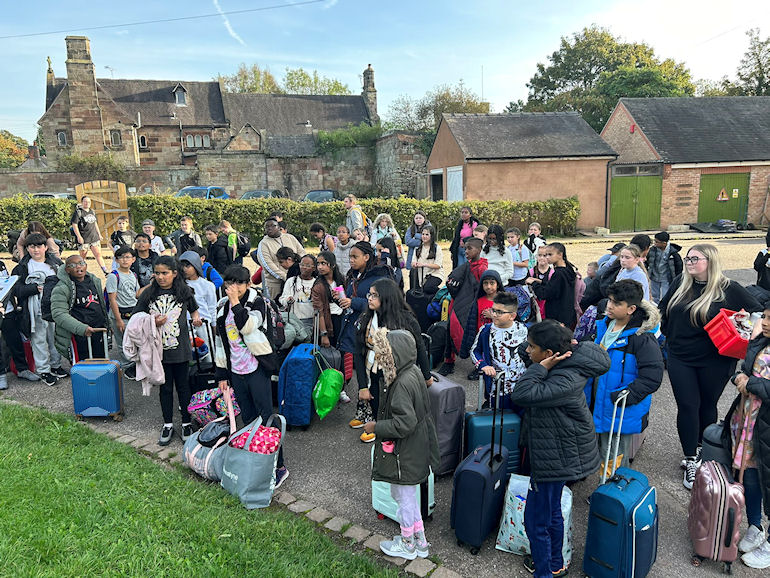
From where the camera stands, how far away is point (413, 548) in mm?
3688

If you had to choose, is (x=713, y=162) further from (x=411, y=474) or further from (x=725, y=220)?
(x=411, y=474)

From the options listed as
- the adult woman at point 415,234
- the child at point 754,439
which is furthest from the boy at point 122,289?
the child at point 754,439

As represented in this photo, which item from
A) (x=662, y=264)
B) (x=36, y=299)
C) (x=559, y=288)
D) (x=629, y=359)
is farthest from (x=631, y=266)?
(x=36, y=299)

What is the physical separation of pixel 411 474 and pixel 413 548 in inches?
23.5

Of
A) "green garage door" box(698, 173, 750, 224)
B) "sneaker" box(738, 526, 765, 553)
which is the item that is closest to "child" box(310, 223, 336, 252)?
"sneaker" box(738, 526, 765, 553)

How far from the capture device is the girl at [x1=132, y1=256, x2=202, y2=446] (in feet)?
17.3

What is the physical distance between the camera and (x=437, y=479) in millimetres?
4695

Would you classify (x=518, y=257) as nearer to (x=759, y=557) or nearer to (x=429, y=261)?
(x=429, y=261)

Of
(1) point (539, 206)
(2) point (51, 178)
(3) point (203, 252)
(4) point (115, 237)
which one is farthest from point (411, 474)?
(2) point (51, 178)

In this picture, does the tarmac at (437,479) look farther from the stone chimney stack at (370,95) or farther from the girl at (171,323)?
the stone chimney stack at (370,95)

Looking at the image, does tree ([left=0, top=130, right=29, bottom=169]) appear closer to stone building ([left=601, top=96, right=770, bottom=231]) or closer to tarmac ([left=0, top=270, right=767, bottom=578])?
stone building ([left=601, top=96, right=770, bottom=231])

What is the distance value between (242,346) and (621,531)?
3.35 metres

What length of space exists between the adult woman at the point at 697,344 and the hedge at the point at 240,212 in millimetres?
15875

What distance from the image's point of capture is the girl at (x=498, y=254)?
7672 millimetres
